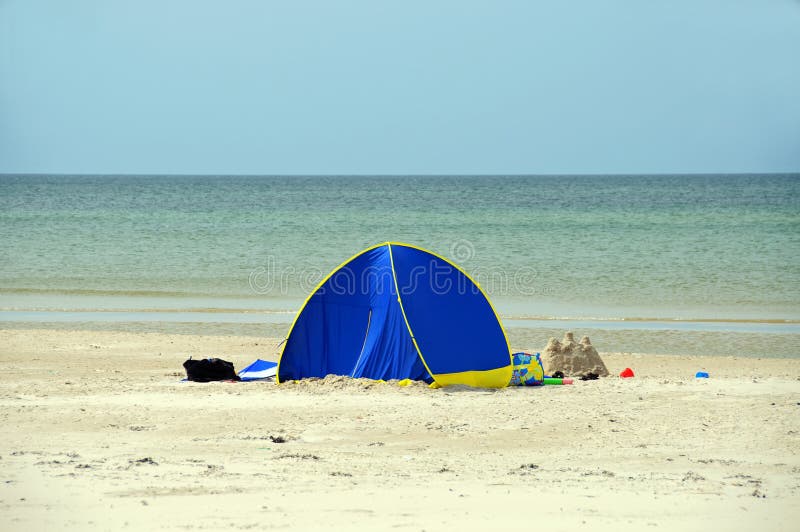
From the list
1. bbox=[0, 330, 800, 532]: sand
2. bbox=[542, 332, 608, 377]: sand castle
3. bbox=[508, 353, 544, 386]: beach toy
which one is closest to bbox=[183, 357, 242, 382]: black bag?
bbox=[0, 330, 800, 532]: sand

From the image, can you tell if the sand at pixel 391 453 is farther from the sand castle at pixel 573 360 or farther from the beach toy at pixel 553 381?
the sand castle at pixel 573 360

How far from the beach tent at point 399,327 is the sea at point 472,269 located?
411 cm

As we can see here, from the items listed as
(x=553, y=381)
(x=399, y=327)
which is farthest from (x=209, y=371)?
(x=553, y=381)

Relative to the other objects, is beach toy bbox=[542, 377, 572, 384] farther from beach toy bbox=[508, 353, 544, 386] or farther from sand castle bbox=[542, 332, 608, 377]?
sand castle bbox=[542, 332, 608, 377]

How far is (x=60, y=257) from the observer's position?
103 feet

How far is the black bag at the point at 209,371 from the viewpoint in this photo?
11.9m

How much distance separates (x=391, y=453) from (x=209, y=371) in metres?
4.28

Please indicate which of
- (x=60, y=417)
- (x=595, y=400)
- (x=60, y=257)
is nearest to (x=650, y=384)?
(x=595, y=400)

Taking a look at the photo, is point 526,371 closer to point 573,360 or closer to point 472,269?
point 573,360

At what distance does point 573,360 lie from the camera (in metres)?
12.6

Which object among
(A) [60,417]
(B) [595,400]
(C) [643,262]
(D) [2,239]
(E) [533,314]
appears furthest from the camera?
(D) [2,239]

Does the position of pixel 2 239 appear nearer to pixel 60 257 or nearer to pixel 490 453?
pixel 60 257

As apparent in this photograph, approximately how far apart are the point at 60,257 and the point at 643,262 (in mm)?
19396

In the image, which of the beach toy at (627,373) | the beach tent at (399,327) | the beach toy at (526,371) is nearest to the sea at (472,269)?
the beach toy at (627,373)
